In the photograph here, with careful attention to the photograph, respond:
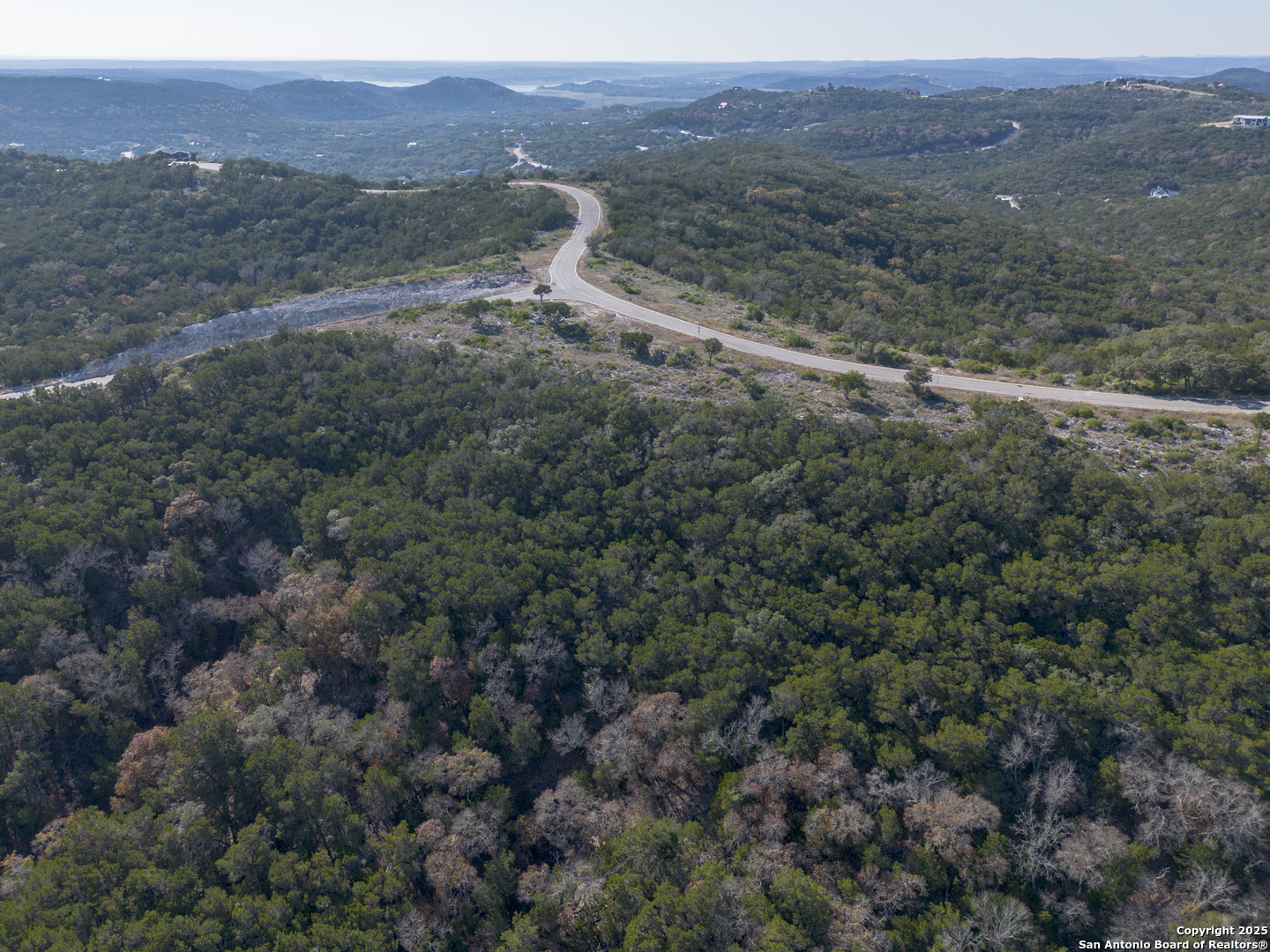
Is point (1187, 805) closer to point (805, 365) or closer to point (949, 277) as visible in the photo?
point (805, 365)

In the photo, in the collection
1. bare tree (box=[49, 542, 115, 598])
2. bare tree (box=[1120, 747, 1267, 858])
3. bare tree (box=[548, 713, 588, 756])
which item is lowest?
bare tree (box=[548, 713, 588, 756])

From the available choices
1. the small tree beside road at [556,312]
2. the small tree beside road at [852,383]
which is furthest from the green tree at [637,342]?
the small tree beside road at [852,383]

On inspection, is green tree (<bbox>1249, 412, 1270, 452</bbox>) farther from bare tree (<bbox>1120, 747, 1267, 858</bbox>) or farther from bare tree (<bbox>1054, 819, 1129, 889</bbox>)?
bare tree (<bbox>1054, 819, 1129, 889</bbox>)

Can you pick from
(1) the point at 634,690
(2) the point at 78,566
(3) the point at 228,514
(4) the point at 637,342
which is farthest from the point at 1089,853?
(2) the point at 78,566

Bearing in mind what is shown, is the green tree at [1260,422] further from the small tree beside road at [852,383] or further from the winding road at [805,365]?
the small tree beside road at [852,383]

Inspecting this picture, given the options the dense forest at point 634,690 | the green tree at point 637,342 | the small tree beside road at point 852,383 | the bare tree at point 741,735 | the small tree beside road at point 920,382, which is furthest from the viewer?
the green tree at point 637,342

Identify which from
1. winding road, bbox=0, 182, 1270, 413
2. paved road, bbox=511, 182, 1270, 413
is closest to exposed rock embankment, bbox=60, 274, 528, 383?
winding road, bbox=0, 182, 1270, 413

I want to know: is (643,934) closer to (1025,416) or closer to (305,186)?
(1025,416)
